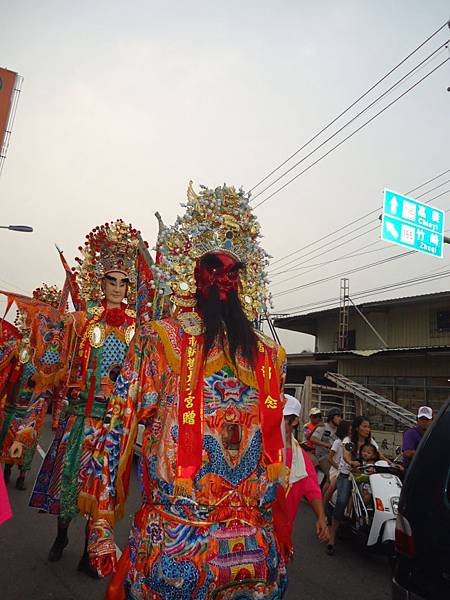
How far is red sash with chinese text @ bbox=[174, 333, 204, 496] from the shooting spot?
1.87m

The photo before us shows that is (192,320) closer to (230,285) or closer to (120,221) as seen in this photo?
(230,285)

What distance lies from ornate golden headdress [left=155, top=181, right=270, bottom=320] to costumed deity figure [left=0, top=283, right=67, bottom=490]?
10.00 ft

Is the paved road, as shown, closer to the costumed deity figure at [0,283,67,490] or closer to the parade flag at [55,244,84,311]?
the costumed deity figure at [0,283,67,490]

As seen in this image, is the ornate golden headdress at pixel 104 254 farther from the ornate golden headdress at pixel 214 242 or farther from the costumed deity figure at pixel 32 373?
the ornate golden headdress at pixel 214 242

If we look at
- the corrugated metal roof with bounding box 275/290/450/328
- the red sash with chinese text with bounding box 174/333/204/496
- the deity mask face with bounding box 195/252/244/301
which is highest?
the corrugated metal roof with bounding box 275/290/450/328

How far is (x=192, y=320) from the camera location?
2242 millimetres

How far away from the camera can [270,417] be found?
81.6 inches

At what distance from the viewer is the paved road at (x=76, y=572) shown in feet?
12.3

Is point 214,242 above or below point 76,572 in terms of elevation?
above

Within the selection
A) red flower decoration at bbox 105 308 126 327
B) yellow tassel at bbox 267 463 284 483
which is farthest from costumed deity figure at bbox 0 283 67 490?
yellow tassel at bbox 267 463 284 483

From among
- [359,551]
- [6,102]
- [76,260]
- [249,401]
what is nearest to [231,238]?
[249,401]

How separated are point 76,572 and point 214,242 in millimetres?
3248

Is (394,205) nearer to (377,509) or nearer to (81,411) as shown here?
(377,509)

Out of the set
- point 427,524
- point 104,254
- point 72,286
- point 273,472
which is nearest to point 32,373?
point 72,286
